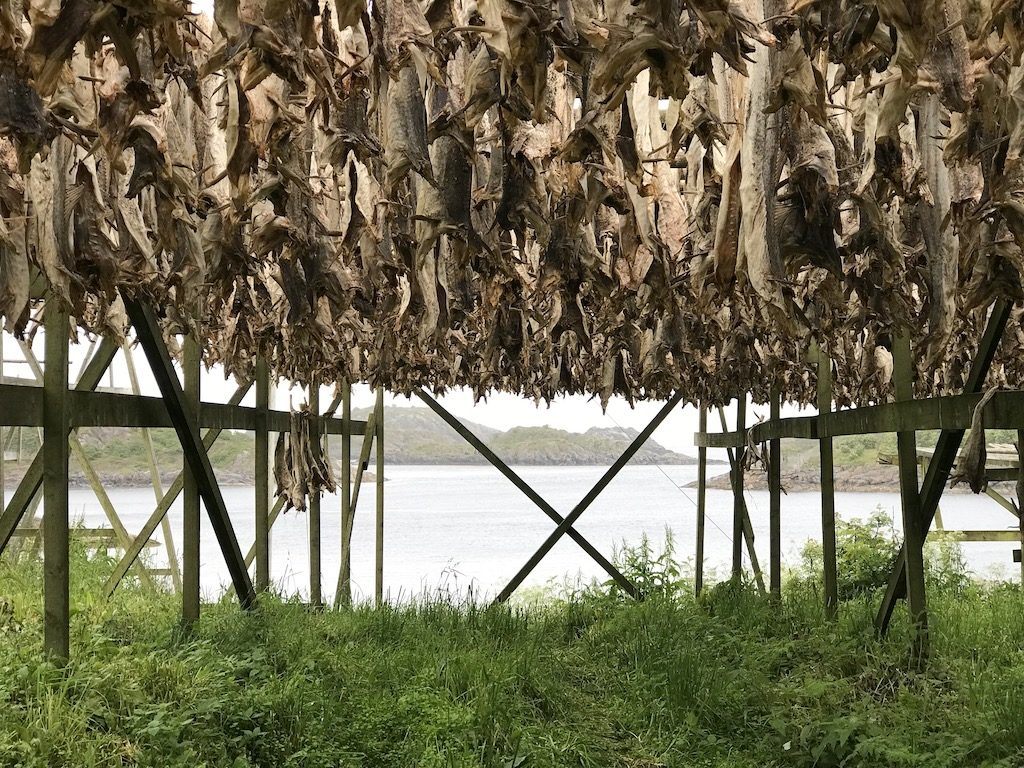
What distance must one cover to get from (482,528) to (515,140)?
23.2m

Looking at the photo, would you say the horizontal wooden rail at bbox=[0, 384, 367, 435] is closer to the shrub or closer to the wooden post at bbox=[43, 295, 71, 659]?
the wooden post at bbox=[43, 295, 71, 659]

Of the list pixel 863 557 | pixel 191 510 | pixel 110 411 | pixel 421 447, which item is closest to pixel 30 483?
pixel 110 411

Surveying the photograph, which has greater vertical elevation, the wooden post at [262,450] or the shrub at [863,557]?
the wooden post at [262,450]

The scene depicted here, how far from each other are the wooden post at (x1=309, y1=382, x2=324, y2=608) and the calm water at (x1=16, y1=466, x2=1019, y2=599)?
0.16m

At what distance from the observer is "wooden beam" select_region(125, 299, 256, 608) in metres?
3.35

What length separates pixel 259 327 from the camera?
4.29 m

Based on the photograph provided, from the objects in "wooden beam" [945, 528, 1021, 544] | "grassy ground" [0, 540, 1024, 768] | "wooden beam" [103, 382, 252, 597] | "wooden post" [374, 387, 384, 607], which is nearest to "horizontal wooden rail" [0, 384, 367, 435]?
"wooden beam" [103, 382, 252, 597]

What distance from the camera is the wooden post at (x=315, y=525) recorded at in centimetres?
639

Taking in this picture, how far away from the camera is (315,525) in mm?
6730

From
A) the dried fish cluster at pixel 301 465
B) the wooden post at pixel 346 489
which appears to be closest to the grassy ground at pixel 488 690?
the dried fish cluster at pixel 301 465

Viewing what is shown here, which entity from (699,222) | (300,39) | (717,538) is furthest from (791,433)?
(717,538)

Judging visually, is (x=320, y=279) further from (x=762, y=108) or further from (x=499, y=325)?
(x=762, y=108)

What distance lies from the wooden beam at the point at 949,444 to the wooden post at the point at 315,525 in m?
3.93

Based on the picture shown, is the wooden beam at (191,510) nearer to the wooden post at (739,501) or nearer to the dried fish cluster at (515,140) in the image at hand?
the dried fish cluster at (515,140)
